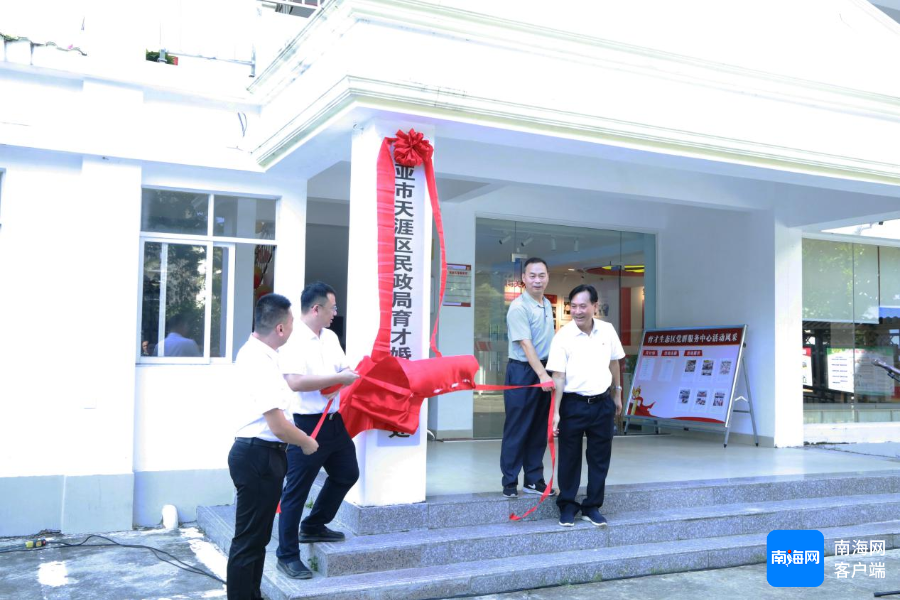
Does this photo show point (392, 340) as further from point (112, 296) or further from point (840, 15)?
point (840, 15)

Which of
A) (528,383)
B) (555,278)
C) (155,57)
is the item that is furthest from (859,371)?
(155,57)

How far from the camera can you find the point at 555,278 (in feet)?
33.3

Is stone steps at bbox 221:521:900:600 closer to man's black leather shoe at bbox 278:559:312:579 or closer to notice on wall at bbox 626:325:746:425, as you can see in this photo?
man's black leather shoe at bbox 278:559:312:579

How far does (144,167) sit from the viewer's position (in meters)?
6.35

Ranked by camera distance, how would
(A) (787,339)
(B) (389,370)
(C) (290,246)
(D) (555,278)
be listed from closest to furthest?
(B) (389,370) < (C) (290,246) < (A) (787,339) < (D) (555,278)

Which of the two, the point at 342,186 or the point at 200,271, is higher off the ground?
the point at 342,186

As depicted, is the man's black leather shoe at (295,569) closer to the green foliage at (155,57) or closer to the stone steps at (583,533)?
the stone steps at (583,533)

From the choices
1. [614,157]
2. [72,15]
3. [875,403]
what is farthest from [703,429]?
[72,15]

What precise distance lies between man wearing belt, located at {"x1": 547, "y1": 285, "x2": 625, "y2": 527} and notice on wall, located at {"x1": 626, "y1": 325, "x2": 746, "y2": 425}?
399 centimetres

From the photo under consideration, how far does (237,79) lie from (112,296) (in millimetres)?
2009

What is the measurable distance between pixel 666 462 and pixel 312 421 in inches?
158

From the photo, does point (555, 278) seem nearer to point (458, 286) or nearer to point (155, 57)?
point (458, 286)

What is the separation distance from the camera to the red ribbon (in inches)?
194


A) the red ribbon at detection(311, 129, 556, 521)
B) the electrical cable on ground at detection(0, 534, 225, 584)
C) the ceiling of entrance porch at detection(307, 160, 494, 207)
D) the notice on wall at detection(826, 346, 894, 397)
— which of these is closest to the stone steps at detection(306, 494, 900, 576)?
the red ribbon at detection(311, 129, 556, 521)
